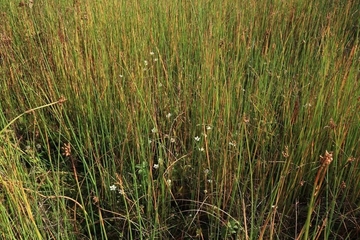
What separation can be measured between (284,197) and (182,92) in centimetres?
75

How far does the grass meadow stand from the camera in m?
1.30

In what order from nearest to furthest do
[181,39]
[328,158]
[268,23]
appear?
[328,158] < [181,39] < [268,23]

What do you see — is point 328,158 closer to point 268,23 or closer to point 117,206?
point 117,206

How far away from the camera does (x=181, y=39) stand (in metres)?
2.36

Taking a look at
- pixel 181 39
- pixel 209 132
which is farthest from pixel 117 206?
pixel 181 39

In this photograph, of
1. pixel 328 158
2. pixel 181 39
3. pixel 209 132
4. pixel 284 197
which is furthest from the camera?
pixel 181 39

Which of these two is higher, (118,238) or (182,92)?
(182,92)

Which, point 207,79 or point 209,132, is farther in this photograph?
point 207,79

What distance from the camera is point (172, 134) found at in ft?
5.67

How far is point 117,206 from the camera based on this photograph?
1517mm

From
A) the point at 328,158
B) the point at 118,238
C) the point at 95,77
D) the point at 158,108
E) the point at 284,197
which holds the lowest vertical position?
the point at 118,238

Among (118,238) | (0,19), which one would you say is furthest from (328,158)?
(0,19)

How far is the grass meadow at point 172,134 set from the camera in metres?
1.30

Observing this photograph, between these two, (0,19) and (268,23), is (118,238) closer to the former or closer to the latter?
(268,23)
